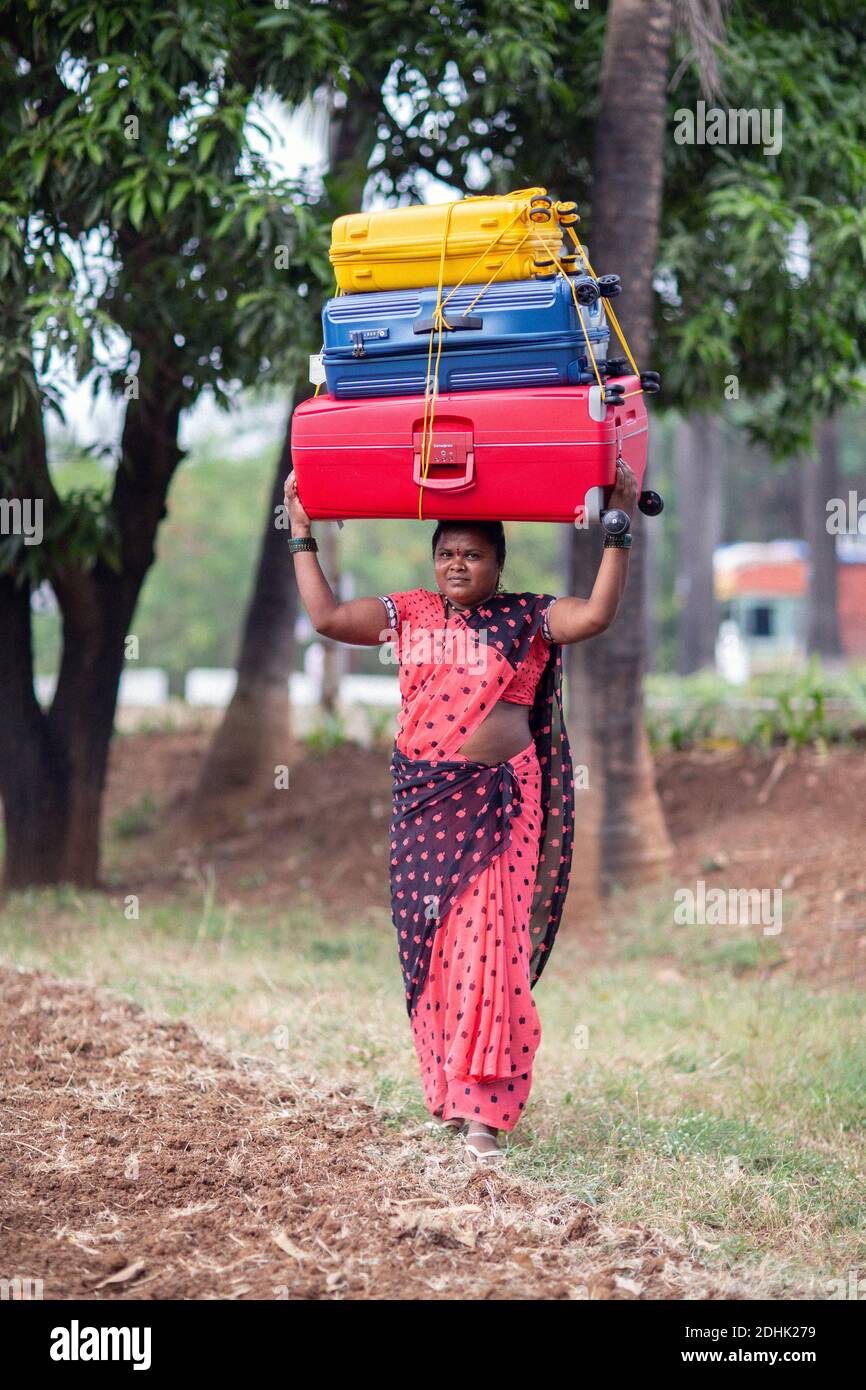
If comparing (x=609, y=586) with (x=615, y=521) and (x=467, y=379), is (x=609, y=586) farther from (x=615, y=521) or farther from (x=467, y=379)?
(x=467, y=379)

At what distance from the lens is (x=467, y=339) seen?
3943 millimetres

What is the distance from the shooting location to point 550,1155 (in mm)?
4035

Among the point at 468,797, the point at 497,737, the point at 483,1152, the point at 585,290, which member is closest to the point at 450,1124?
the point at 483,1152

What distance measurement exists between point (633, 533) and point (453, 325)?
11.8 ft

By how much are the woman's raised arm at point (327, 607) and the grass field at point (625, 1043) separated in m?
1.40

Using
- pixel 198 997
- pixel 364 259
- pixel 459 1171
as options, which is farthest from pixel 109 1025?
pixel 364 259

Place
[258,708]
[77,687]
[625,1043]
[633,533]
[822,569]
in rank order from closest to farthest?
[625,1043]
[633,533]
[77,687]
[258,708]
[822,569]

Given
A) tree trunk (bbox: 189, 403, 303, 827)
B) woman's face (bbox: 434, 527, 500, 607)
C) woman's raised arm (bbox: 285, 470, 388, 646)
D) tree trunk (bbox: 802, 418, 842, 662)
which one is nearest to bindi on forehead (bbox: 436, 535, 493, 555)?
woman's face (bbox: 434, 527, 500, 607)

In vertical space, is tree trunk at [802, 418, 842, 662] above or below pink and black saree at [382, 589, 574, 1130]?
above

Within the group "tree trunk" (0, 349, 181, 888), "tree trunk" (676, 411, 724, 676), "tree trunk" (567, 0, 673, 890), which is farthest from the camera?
"tree trunk" (676, 411, 724, 676)

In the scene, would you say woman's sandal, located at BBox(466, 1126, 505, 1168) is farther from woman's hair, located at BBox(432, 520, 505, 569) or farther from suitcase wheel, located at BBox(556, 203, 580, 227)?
suitcase wheel, located at BBox(556, 203, 580, 227)

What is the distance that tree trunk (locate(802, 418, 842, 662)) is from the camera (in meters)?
22.0

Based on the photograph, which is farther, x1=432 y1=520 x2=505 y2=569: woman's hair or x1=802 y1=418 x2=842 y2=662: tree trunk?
x1=802 y1=418 x2=842 y2=662: tree trunk
